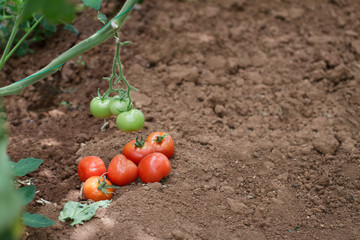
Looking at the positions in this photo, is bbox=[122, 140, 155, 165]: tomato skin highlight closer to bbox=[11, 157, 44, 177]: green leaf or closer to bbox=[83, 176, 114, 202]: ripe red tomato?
bbox=[83, 176, 114, 202]: ripe red tomato

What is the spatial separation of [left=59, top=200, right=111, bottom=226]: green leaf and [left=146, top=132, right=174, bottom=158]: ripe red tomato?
520 mm

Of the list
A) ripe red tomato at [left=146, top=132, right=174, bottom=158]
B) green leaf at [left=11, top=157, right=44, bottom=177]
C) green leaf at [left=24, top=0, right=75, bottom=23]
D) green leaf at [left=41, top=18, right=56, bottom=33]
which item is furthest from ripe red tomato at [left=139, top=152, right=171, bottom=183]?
green leaf at [left=41, top=18, right=56, bottom=33]

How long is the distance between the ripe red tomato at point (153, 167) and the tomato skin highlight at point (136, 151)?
9cm

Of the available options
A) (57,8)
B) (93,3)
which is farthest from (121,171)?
(57,8)

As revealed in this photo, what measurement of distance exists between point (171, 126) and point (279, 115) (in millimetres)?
960

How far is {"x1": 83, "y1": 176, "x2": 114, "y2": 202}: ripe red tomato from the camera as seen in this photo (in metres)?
2.32

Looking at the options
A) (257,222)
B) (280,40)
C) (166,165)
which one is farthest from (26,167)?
(280,40)

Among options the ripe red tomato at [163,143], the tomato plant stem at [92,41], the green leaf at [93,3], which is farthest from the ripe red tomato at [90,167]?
the green leaf at [93,3]

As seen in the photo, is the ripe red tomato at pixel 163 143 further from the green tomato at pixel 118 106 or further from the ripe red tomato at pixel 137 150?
the green tomato at pixel 118 106

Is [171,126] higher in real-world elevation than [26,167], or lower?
lower

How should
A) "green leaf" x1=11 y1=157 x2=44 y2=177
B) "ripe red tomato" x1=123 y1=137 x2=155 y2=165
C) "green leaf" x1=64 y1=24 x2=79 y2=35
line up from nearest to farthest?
"green leaf" x1=11 y1=157 x2=44 y2=177 → "ripe red tomato" x1=123 y1=137 x2=155 y2=165 → "green leaf" x1=64 y1=24 x2=79 y2=35

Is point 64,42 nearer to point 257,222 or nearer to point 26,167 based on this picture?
point 26,167

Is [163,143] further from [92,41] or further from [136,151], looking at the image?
[92,41]

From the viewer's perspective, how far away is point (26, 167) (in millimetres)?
2057
